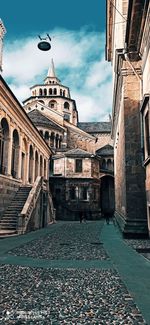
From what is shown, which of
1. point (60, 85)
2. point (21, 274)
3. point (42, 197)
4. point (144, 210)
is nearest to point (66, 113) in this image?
point (60, 85)

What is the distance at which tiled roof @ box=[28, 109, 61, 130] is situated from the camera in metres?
45.7

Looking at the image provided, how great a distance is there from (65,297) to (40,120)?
43.9 metres

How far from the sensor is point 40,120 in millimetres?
47000

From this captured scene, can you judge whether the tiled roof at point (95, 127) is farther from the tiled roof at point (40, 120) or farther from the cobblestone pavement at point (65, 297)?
the cobblestone pavement at point (65, 297)

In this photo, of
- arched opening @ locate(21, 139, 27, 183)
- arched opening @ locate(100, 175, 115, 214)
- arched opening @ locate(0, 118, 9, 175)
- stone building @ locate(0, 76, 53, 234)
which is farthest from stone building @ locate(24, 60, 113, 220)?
arched opening @ locate(0, 118, 9, 175)

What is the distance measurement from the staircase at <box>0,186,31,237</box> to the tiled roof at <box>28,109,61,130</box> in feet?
86.3

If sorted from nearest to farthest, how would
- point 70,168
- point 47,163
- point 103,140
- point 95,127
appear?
point 47,163 < point 70,168 < point 103,140 < point 95,127

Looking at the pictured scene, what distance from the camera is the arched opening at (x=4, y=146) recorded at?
1778 centimetres

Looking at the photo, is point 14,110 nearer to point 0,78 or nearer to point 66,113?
point 0,78

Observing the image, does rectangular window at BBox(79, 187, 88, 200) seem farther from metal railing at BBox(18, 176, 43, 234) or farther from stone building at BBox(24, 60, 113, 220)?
metal railing at BBox(18, 176, 43, 234)

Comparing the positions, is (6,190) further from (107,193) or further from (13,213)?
(107,193)

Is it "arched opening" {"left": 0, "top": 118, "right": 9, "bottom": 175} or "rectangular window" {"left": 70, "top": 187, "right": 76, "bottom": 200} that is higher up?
"arched opening" {"left": 0, "top": 118, "right": 9, "bottom": 175}

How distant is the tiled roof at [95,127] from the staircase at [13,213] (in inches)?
1757

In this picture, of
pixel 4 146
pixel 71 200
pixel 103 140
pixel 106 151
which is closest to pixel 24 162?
pixel 4 146
